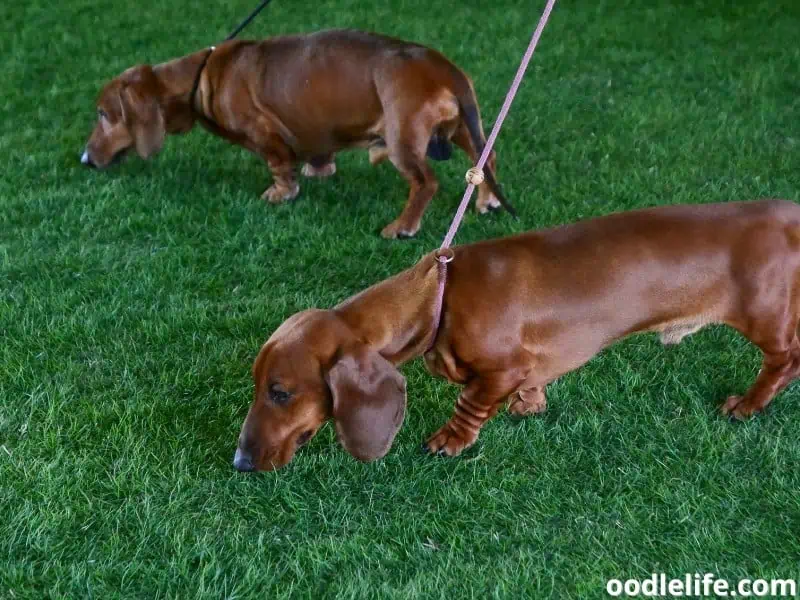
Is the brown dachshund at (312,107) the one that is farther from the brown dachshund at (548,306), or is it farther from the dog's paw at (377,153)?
the brown dachshund at (548,306)

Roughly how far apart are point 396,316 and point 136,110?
107 inches

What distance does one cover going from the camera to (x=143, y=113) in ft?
15.1

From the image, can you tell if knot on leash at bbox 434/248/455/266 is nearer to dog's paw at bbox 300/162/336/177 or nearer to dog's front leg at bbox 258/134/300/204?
dog's front leg at bbox 258/134/300/204

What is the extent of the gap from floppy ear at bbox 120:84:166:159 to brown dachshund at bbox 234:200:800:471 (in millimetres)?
2478

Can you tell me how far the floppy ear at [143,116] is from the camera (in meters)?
4.62

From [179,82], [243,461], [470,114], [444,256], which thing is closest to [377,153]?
[470,114]

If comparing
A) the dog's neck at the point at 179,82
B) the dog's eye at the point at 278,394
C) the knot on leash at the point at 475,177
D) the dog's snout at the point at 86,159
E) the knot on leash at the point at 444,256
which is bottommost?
the dog's snout at the point at 86,159

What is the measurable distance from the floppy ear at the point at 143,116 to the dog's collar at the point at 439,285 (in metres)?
2.58

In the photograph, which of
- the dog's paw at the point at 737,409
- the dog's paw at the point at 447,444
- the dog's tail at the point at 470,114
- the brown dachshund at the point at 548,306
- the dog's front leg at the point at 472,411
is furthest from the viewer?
the dog's tail at the point at 470,114

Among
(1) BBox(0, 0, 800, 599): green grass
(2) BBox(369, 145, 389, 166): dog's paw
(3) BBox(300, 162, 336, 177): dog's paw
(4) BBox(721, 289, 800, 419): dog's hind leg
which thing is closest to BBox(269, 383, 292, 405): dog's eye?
(1) BBox(0, 0, 800, 599): green grass

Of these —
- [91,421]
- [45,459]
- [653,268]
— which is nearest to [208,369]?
[91,421]

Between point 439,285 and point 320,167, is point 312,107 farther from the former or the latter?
point 439,285

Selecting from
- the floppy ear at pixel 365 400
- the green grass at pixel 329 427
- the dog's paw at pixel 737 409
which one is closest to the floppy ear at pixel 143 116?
the green grass at pixel 329 427

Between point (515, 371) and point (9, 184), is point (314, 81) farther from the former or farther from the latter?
point (515, 371)
